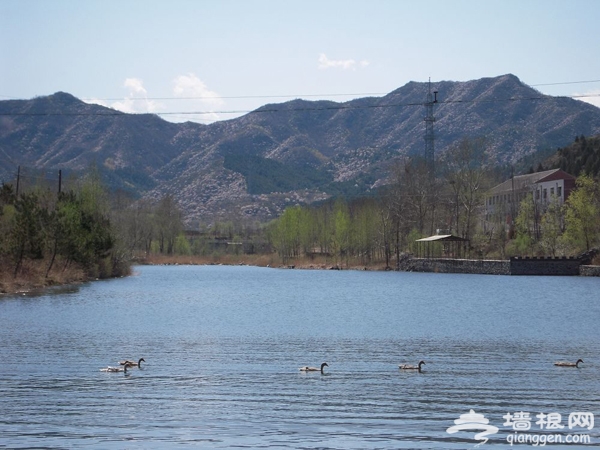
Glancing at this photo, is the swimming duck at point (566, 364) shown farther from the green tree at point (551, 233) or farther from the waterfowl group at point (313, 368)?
the green tree at point (551, 233)

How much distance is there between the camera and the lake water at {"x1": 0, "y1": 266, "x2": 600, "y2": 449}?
14672mm

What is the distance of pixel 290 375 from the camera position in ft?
68.3

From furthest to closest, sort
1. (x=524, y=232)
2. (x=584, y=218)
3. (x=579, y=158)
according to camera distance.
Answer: (x=579, y=158) < (x=524, y=232) < (x=584, y=218)

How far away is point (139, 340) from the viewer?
91.2ft

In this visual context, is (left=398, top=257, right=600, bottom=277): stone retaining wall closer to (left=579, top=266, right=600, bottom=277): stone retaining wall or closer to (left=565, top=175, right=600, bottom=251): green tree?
(left=579, top=266, right=600, bottom=277): stone retaining wall

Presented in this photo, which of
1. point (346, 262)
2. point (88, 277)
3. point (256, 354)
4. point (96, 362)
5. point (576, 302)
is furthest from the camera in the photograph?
point (346, 262)

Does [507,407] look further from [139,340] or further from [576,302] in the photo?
[576,302]

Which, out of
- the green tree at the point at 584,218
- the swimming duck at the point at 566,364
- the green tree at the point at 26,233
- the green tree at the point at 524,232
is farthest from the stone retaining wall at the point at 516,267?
the swimming duck at the point at 566,364

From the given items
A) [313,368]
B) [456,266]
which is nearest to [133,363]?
[313,368]

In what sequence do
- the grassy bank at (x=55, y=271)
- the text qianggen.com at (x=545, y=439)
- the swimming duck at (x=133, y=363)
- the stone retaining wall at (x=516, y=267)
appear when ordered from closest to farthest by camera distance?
1. the text qianggen.com at (x=545, y=439)
2. the swimming duck at (x=133, y=363)
3. the grassy bank at (x=55, y=271)
4. the stone retaining wall at (x=516, y=267)

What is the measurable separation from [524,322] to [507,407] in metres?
18.1

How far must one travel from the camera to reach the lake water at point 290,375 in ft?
48.1

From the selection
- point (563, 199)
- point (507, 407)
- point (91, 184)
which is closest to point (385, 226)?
point (563, 199)

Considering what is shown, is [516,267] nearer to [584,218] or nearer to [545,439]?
[584,218]
